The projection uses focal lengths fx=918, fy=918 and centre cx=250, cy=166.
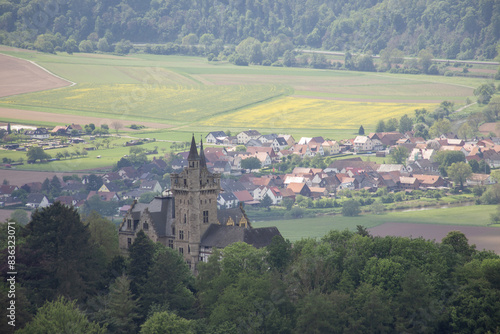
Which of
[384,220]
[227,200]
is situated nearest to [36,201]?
[227,200]

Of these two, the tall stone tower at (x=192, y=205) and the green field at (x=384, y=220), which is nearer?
the tall stone tower at (x=192, y=205)

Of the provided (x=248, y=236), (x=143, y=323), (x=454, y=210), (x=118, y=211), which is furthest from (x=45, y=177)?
(x=143, y=323)

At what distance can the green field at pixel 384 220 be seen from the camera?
157 m

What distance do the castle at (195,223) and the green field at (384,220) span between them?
45776 millimetres

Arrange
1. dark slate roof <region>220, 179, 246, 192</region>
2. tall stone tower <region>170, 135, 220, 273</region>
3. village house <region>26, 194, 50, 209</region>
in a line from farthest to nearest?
1. dark slate roof <region>220, 179, 246, 192</region>
2. village house <region>26, 194, 50, 209</region>
3. tall stone tower <region>170, 135, 220, 273</region>

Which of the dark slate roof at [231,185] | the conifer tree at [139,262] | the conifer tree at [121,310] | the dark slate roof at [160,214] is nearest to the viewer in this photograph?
the conifer tree at [121,310]

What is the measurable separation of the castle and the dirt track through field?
45.1 m

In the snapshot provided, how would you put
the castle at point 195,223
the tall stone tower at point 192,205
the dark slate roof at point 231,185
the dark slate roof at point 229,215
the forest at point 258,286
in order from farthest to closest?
the dark slate roof at point 231,185
the dark slate roof at point 229,215
the tall stone tower at point 192,205
the castle at point 195,223
the forest at point 258,286

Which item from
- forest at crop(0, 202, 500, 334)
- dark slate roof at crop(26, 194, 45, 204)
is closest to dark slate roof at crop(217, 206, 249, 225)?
forest at crop(0, 202, 500, 334)

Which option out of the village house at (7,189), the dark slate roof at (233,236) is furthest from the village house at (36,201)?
the dark slate roof at (233,236)

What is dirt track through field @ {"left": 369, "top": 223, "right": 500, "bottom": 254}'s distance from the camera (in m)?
144

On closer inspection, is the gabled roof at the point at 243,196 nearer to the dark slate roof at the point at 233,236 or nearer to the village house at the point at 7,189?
the village house at the point at 7,189

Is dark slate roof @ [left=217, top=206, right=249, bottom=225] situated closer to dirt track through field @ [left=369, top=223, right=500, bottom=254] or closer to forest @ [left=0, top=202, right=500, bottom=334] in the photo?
forest @ [left=0, top=202, right=500, bottom=334]

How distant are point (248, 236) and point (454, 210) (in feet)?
260
